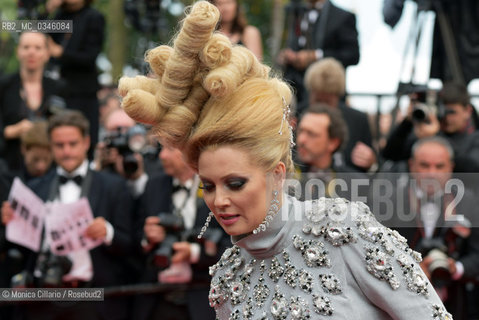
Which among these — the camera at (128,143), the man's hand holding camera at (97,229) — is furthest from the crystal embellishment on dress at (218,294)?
the camera at (128,143)

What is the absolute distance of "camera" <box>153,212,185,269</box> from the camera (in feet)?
14.9

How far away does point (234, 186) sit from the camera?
7.93 ft

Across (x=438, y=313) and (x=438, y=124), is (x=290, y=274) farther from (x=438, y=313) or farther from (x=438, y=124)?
(x=438, y=124)

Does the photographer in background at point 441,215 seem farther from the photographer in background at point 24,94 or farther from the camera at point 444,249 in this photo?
the photographer in background at point 24,94

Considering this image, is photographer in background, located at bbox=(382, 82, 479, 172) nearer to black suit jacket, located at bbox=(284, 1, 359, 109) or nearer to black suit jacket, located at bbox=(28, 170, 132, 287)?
black suit jacket, located at bbox=(284, 1, 359, 109)

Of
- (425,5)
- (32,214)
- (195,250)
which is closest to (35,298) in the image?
(32,214)

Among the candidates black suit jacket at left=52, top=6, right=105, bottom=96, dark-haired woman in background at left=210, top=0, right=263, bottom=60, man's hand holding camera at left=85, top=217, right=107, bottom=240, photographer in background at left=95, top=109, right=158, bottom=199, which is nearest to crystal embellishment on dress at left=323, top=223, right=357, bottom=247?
man's hand holding camera at left=85, top=217, right=107, bottom=240

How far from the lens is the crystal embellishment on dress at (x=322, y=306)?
238cm

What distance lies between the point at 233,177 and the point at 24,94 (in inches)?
150

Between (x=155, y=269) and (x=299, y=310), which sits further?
(x=155, y=269)

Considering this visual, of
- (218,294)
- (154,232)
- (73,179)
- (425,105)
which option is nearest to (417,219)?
(425,105)

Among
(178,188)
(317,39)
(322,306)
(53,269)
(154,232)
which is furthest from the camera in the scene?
(317,39)

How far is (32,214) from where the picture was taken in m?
4.73

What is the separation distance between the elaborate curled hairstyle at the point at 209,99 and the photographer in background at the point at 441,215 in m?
2.43
